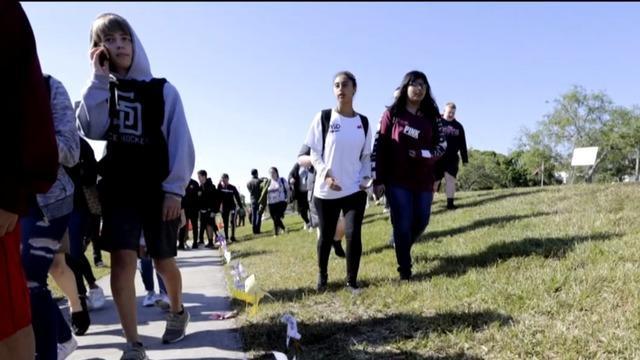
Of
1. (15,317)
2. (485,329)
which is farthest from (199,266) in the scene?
(15,317)

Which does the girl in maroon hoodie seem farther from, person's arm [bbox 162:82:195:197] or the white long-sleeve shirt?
person's arm [bbox 162:82:195:197]

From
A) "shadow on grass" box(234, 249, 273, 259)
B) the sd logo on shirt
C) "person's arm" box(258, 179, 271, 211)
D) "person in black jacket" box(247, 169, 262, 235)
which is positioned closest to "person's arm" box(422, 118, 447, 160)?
the sd logo on shirt

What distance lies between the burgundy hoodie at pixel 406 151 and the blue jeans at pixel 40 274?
309cm

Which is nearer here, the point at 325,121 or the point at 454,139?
the point at 325,121

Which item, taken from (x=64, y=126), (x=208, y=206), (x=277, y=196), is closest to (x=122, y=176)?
(x=64, y=126)

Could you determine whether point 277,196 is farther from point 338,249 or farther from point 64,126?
point 64,126

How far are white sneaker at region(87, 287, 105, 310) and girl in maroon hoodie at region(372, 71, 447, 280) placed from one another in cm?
296

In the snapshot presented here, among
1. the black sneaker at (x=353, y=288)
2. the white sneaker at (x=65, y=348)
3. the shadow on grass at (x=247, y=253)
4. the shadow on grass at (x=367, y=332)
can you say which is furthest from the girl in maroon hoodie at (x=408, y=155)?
the shadow on grass at (x=247, y=253)

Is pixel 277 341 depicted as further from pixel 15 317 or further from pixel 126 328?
pixel 15 317

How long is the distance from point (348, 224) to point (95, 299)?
2642 mm

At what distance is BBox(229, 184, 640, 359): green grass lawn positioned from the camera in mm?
2920

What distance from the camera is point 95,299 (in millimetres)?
5191

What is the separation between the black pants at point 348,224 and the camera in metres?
4.67

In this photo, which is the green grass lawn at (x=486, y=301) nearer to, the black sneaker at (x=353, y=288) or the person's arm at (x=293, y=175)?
the black sneaker at (x=353, y=288)
